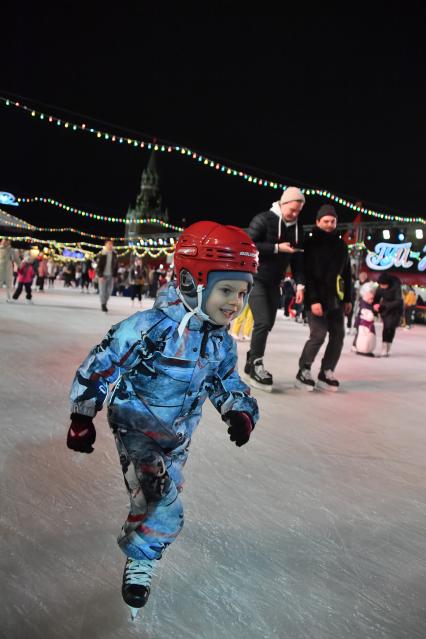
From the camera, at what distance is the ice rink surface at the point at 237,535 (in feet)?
4.31

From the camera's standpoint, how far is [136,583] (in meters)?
1.32

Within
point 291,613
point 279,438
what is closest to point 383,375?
point 279,438

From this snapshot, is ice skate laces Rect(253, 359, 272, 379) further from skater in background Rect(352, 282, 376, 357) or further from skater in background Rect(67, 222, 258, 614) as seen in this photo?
skater in background Rect(352, 282, 376, 357)

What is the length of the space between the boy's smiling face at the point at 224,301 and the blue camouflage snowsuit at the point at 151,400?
5cm

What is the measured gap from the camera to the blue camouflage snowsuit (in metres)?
1.36

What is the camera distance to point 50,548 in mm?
1593

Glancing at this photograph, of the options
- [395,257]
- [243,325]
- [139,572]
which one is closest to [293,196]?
[139,572]

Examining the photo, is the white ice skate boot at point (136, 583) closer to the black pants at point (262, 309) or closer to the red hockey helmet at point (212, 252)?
the red hockey helmet at point (212, 252)

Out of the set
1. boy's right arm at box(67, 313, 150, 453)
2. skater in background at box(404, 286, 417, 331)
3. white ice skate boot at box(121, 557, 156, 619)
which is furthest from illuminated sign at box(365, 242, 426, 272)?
white ice skate boot at box(121, 557, 156, 619)

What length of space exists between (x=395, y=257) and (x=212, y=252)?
2116 cm

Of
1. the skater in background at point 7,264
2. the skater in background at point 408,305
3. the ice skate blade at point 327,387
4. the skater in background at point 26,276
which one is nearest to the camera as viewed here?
the ice skate blade at point 327,387

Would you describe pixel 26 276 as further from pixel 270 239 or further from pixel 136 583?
pixel 136 583

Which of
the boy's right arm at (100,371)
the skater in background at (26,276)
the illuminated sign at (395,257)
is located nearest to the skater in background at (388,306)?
the boy's right arm at (100,371)

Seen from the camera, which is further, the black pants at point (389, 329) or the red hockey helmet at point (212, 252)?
the black pants at point (389, 329)
